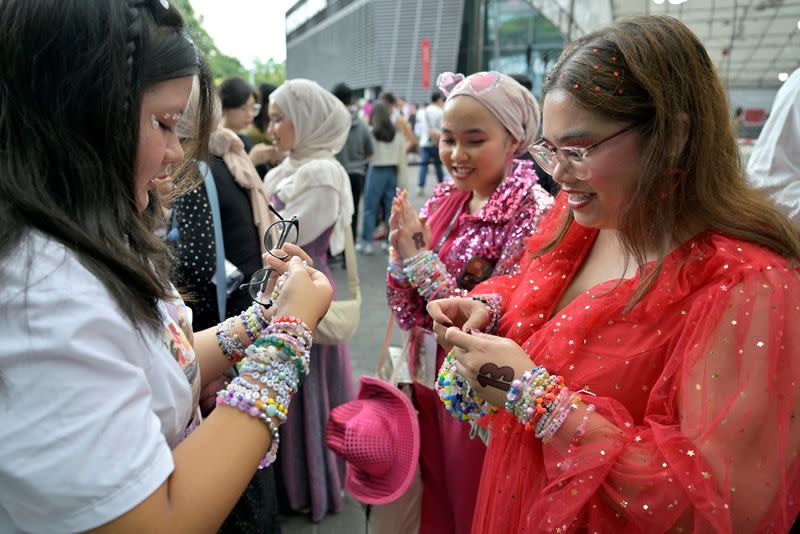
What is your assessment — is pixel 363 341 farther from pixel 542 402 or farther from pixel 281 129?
pixel 542 402

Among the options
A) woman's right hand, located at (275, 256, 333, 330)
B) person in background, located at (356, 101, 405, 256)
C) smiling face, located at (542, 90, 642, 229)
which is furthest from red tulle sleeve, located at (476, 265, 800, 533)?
person in background, located at (356, 101, 405, 256)

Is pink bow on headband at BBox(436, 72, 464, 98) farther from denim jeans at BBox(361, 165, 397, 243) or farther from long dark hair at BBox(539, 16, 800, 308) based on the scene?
denim jeans at BBox(361, 165, 397, 243)

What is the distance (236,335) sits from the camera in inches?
55.4

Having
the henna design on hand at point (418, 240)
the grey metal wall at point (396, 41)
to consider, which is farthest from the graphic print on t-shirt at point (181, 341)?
the grey metal wall at point (396, 41)

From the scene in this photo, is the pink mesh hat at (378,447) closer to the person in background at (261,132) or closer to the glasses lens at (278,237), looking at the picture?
the glasses lens at (278,237)

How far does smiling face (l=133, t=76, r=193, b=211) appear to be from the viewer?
0.92 m

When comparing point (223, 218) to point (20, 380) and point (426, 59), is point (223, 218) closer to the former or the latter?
point (20, 380)

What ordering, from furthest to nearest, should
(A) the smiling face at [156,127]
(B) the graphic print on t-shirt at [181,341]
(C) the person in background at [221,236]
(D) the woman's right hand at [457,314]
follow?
(C) the person in background at [221,236], (D) the woman's right hand at [457,314], (B) the graphic print on t-shirt at [181,341], (A) the smiling face at [156,127]

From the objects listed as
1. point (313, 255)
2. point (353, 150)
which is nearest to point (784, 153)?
point (313, 255)

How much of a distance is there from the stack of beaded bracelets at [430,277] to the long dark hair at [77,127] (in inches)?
45.6

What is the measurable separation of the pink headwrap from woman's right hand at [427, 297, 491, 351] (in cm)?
83

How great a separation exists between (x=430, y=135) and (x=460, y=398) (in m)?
9.35

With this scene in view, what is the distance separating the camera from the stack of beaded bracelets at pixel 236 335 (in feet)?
4.60

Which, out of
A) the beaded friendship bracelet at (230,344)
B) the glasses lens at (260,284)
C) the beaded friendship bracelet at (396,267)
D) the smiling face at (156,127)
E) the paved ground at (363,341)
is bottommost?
the paved ground at (363,341)
